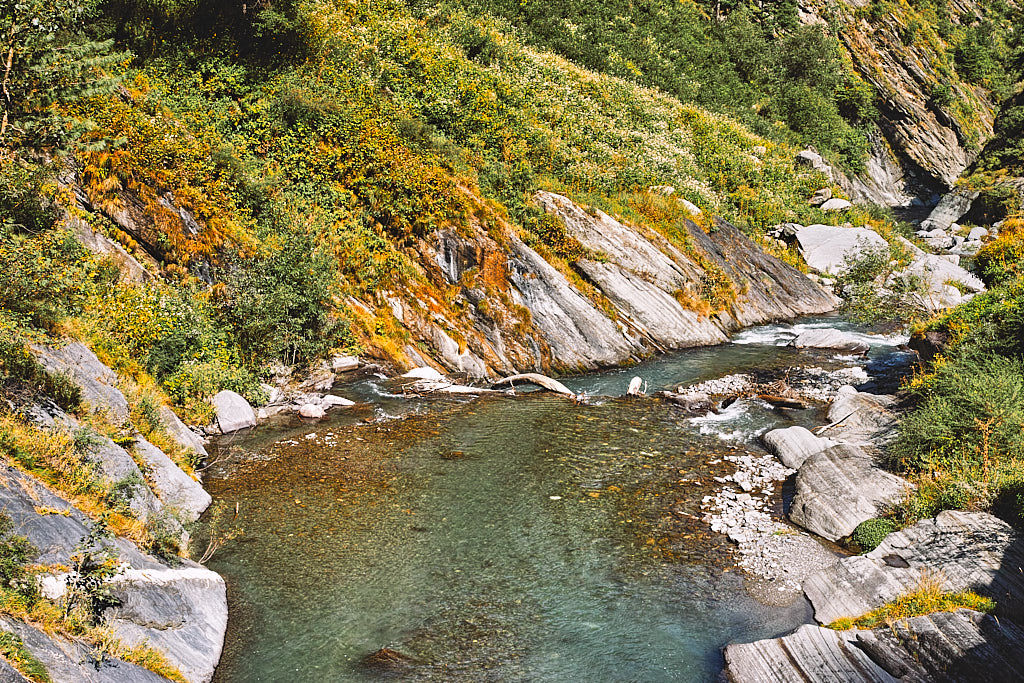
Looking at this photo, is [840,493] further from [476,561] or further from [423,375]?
[423,375]

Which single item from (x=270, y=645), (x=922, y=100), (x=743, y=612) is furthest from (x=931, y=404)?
(x=922, y=100)

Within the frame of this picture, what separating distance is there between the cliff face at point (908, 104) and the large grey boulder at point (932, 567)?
195 feet

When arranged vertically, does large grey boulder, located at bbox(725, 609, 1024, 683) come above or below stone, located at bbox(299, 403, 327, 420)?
above

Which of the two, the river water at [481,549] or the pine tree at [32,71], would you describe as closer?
the river water at [481,549]

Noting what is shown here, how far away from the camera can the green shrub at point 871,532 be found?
35.6 ft

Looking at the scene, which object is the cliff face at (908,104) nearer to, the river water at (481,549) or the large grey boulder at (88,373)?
the river water at (481,549)

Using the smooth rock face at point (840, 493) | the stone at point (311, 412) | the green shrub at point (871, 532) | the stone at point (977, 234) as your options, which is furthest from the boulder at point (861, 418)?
the stone at point (977, 234)

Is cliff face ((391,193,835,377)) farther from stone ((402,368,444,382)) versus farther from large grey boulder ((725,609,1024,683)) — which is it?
large grey boulder ((725,609,1024,683))

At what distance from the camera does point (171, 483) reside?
11.0 meters

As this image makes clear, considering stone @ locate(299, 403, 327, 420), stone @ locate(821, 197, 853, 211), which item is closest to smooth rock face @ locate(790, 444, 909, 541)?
stone @ locate(299, 403, 327, 420)

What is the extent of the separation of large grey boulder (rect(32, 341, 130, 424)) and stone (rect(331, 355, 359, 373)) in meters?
7.44

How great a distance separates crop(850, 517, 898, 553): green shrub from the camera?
10.9 m

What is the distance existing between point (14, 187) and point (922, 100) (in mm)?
80198

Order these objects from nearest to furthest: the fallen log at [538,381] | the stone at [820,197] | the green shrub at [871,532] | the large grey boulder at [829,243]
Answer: the green shrub at [871,532], the fallen log at [538,381], the large grey boulder at [829,243], the stone at [820,197]
